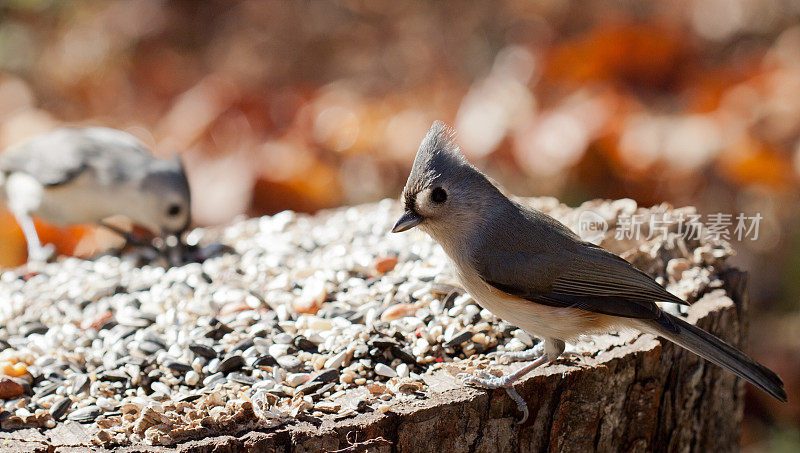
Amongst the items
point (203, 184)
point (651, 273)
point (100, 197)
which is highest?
point (203, 184)

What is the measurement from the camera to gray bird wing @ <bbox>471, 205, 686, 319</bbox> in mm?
2086

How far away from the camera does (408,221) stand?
2.16 m

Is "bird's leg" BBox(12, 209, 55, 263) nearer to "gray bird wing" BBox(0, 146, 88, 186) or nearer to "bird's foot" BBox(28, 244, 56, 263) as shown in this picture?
"bird's foot" BBox(28, 244, 56, 263)

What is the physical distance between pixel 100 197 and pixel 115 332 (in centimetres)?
172

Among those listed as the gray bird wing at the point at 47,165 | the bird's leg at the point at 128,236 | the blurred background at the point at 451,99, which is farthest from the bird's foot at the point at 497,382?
the gray bird wing at the point at 47,165

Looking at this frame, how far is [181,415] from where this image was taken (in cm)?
186

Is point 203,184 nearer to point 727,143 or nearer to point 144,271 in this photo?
point 144,271

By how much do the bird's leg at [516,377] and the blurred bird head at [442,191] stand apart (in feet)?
1.22

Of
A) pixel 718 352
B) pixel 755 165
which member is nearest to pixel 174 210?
pixel 718 352

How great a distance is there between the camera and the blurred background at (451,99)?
470 cm

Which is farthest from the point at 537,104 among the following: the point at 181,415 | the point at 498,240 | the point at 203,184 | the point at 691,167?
the point at 181,415

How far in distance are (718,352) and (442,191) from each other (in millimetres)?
793

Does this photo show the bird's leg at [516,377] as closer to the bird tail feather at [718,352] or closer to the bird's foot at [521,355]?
the bird's foot at [521,355]

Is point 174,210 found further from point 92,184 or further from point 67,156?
point 67,156
